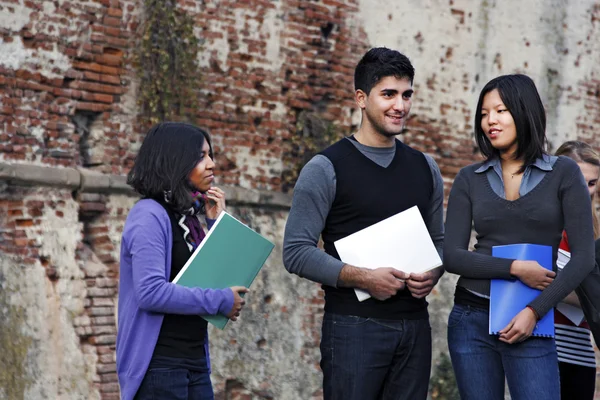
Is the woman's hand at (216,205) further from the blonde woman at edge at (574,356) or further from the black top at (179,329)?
the blonde woman at edge at (574,356)

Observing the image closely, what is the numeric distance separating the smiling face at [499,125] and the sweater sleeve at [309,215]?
66cm

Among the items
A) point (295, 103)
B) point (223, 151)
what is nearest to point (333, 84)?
point (295, 103)

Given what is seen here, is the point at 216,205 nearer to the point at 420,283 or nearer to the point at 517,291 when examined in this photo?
the point at 420,283

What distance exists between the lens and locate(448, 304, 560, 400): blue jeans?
3926 mm

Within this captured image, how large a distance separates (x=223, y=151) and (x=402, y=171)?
363 cm

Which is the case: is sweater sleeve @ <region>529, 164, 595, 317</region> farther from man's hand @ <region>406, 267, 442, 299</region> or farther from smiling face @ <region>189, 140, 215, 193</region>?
smiling face @ <region>189, 140, 215, 193</region>

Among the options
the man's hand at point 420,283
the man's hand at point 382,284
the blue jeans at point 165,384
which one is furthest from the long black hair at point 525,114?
the blue jeans at point 165,384

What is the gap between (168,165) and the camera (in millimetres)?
4059

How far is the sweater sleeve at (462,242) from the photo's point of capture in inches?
159

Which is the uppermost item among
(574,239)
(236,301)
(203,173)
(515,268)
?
(203,173)

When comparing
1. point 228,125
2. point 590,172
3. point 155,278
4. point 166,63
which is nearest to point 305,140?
point 228,125

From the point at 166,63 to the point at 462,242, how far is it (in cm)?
378

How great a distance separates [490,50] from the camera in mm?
9750

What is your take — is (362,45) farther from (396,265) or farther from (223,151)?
(396,265)
